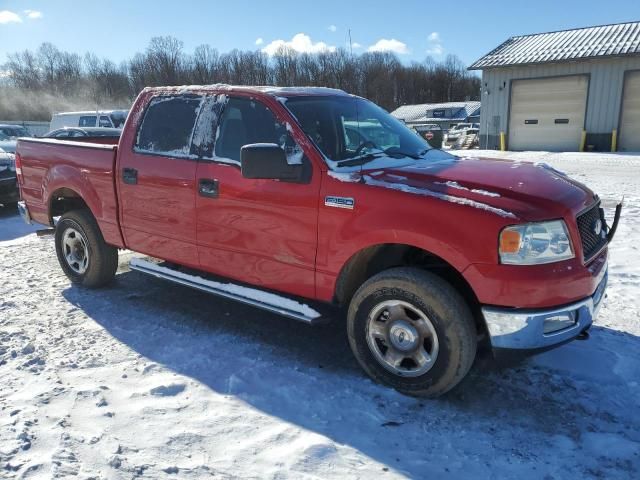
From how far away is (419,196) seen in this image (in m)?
3.06

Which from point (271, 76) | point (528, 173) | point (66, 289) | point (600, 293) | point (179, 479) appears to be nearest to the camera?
point (179, 479)

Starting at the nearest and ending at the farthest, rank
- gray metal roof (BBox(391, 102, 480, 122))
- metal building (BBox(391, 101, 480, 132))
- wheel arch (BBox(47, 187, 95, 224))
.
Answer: wheel arch (BBox(47, 187, 95, 224)), metal building (BBox(391, 101, 480, 132)), gray metal roof (BBox(391, 102, 480, 122))

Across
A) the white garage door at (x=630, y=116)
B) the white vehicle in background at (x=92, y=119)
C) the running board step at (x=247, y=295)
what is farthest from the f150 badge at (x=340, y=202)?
the white garage door at (x=630, y=116)

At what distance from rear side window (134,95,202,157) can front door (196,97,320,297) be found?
309 mm

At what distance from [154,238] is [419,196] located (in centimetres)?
252

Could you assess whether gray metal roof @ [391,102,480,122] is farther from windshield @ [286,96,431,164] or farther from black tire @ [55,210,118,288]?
black tire @ [55,210,118,288]

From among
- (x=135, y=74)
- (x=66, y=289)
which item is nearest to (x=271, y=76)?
(x=135, y=74)

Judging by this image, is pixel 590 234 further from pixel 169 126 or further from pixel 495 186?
pixel 169 126

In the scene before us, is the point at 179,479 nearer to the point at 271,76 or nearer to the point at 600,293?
the point at 600,293

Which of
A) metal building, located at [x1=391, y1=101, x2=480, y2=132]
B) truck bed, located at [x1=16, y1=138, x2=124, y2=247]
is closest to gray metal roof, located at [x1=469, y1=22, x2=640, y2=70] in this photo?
truck bed, located at [x1=16, y1=138, x2=124, y2=247]

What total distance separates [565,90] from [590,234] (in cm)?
2146

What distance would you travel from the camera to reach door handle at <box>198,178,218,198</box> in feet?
12.9

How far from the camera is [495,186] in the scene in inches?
123

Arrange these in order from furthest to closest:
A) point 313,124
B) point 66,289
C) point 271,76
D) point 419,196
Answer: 1. point 271,76
2. point 66,289
3. point 313,124
4. point 419,196
